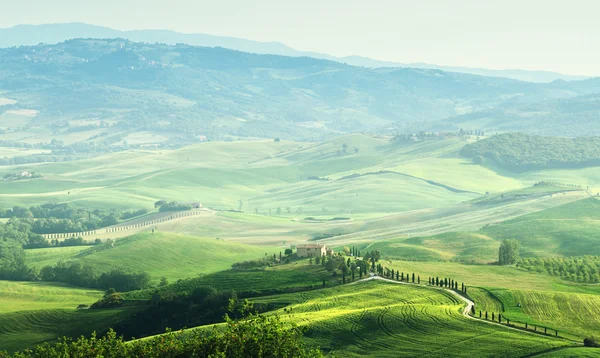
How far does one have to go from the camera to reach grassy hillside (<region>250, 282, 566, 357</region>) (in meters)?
116

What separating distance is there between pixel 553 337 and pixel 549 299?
2744 centimetres

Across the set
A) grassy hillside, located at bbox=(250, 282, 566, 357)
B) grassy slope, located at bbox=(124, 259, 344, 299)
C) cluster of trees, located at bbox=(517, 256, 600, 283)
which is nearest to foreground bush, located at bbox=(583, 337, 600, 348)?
grassy hillside, located at bbox=(250, 282, 566, 357)

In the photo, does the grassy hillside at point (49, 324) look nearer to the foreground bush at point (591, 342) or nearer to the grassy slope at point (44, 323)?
the grassy slope at point (44, 323)

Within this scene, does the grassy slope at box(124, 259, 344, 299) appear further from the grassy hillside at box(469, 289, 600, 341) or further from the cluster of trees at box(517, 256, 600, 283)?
the cluster of trees at box(517, 256, 600, 283)

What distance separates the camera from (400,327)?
421ft

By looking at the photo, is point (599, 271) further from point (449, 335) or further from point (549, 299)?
point (449, 335)

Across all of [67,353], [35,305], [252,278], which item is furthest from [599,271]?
[67,353]

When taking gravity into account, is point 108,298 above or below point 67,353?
below

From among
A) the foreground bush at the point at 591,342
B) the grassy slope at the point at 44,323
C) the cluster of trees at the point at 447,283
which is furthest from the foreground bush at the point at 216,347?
the cluster of trees at the point at 447,283

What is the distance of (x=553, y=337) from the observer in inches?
4658

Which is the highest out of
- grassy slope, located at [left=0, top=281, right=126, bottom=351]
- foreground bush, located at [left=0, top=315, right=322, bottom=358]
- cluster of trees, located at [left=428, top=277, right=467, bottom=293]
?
foreground bush, located at [left=0, top=315, right=322, bottom=358]

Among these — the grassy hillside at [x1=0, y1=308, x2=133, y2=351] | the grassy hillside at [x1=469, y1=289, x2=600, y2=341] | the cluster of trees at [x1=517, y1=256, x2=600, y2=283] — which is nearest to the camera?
the grassy hillside at [x1=469, y1=289, x2=600, y2=341]

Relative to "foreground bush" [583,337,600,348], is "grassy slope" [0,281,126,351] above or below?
below

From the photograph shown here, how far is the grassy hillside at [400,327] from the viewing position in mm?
115500
